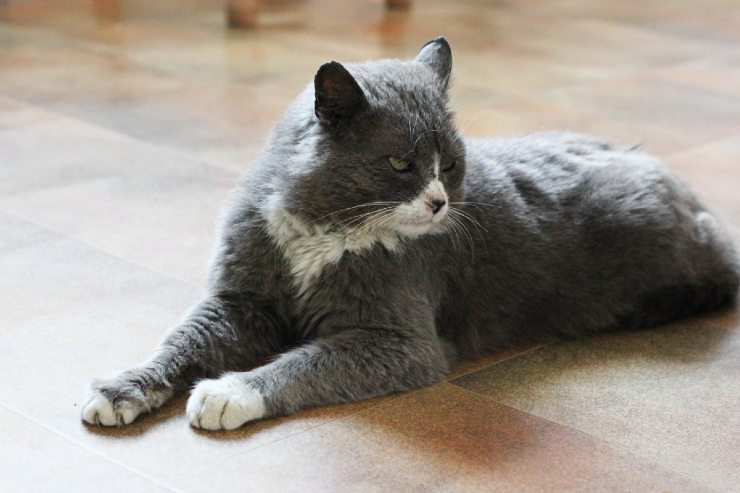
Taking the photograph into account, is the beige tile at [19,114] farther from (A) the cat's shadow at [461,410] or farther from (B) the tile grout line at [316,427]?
(B) the tile grout line at [316,427]

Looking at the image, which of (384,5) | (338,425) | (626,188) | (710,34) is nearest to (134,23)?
(384,5)

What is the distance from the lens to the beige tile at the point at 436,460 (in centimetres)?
219

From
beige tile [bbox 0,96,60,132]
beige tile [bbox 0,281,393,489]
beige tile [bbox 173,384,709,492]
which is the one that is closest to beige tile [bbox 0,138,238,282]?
beige tile [bbox 0,281,393,489]

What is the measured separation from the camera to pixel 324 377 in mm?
2467

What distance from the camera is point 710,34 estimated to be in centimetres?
673

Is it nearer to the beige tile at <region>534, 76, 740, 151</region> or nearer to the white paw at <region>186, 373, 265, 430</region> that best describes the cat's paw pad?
the white paw at <region>186, 373, 265, 430</region>

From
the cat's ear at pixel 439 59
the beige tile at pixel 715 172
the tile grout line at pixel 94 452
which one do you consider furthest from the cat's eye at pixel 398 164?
the beige tile at pixel 715 172

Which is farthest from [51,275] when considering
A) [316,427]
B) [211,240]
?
[316,427]

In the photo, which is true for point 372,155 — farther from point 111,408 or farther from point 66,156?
point 66,156

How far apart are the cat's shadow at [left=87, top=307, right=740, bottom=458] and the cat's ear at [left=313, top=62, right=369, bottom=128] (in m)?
0.64

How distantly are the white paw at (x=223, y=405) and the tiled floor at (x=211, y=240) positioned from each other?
3cm

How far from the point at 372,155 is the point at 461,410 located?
1.97 ft

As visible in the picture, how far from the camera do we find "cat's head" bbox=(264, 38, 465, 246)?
2.45m

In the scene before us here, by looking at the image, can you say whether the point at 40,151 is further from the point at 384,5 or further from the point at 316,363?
the point at 384,5
